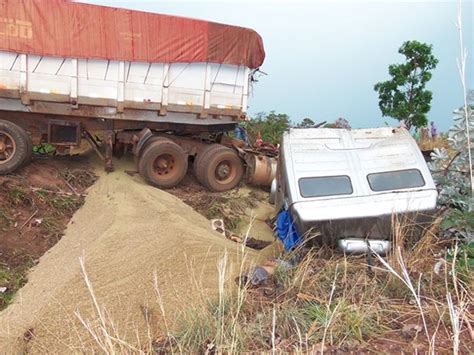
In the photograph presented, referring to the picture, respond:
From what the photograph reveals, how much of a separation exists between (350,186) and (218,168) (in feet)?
11.4

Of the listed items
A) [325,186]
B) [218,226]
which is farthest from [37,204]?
[325,186]

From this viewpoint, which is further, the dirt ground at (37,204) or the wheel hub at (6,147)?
the wheel hub at (6,147)

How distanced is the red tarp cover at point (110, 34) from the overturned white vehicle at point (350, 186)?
2.42 metres

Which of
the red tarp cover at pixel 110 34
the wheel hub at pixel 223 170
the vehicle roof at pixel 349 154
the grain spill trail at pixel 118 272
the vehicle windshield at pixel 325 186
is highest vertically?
the red tarp cover at pixel 110 34

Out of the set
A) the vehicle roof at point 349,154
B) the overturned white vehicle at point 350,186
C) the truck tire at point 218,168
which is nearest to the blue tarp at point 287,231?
the overturned white vehicle at point 350,186

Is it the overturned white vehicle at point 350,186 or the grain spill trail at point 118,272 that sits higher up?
the overturned white vehicle at point 350,186

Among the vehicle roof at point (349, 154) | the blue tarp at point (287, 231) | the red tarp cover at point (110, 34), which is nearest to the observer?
the blue tarp at point (287, 231)

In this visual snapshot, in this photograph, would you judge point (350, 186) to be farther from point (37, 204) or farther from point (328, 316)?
point (37, 204)

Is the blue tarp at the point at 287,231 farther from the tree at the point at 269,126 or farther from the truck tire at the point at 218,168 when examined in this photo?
the tree at the point at 269,126

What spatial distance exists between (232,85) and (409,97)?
244 inches

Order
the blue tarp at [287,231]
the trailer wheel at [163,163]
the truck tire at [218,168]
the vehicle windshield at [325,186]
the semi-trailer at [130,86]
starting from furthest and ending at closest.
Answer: the truck tire at [218,168], the trailer wheel at [163,163], the semi-trailer at [130,86], the vehicle windshield at [325,186], the blue tarp at [287,231]

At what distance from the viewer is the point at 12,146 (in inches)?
290

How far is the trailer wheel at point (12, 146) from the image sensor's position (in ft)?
23.9

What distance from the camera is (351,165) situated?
6031 mm
